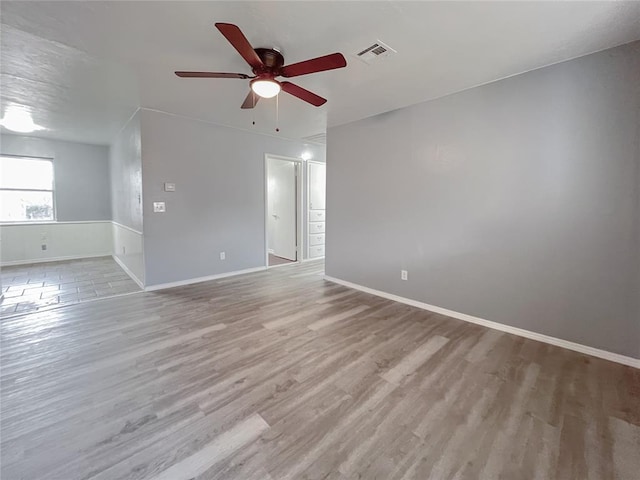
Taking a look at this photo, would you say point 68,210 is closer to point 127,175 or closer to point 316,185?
point 127,175

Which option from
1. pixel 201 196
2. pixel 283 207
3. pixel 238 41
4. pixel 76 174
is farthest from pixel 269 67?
pixel 76 174

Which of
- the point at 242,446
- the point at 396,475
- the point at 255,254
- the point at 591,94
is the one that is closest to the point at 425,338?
the point at 396,475

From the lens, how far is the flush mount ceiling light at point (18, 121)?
384cm

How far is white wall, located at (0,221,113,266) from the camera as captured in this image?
5.20 meters

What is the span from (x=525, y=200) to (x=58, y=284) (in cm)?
623

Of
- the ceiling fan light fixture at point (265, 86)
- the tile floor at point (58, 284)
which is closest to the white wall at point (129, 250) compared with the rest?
the tile floor at point (58, 284)

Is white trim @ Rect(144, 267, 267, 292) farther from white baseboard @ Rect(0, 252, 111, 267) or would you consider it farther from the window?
the window

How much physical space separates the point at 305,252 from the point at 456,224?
3.45 metres

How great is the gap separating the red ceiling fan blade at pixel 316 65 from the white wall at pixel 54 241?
6460 mm

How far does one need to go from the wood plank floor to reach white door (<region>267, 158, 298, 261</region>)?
10.6 ft

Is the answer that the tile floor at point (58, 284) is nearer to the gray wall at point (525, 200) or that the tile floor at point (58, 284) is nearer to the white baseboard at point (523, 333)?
the white baseboard at point (523, 333)

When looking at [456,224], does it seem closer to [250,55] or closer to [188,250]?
[250,55]

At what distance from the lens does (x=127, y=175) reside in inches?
180

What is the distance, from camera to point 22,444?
139cm
